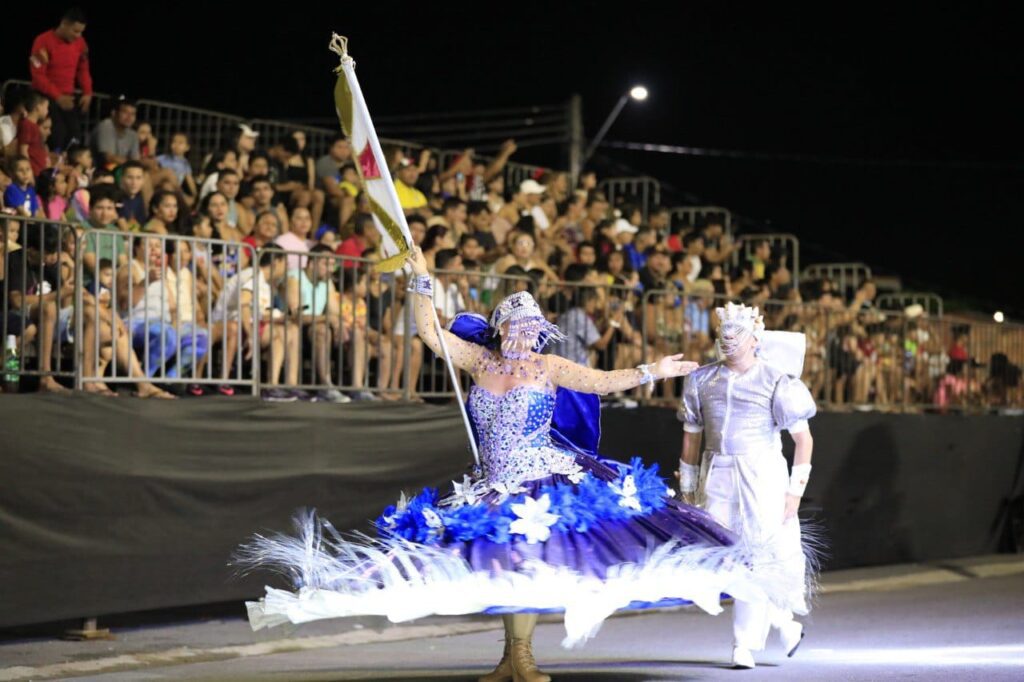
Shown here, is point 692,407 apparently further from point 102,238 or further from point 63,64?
point 63,64

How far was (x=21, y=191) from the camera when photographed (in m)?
12.7

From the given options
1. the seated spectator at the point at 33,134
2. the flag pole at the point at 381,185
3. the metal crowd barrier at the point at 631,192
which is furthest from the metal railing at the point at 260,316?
the metal crowd barrier at the point at 631,192

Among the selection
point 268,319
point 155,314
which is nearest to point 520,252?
point 268,319

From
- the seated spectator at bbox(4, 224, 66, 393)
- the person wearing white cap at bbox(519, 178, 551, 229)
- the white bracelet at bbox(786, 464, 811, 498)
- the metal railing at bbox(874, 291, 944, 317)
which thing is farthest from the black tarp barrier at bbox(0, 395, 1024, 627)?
the metal railing at bbox(874, 291, 944, 317)

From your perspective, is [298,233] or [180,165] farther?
[180,165]

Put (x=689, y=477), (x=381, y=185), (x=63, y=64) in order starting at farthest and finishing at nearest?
(x=63, y=64) < (x=689, y=477) < (x=381, y=185)

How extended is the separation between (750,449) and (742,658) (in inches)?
48.9

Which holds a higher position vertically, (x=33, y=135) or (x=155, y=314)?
(x=33, y=135)

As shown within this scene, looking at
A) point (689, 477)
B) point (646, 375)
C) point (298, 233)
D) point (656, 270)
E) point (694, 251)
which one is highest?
point (694, 251)

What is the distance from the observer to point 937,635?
38.2 feet

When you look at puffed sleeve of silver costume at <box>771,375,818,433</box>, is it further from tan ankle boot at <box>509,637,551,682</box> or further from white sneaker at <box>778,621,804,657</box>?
tan ankle boot at <box>509,637,551,682</box>

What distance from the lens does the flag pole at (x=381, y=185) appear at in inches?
357

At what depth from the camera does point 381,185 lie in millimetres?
9273

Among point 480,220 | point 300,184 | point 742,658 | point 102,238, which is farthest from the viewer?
point 480,220
